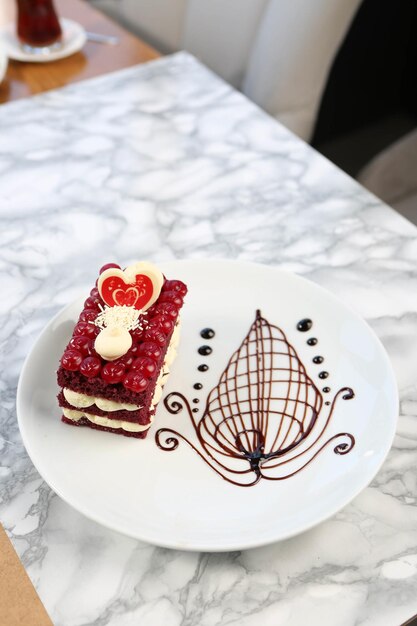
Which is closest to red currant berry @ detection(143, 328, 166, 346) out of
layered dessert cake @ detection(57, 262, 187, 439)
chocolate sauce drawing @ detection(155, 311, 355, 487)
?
layered dessert cake @ detection(57, 262, 187, 439)

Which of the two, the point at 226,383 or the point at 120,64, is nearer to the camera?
the point at 226,383


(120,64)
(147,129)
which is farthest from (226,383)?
(120,64)

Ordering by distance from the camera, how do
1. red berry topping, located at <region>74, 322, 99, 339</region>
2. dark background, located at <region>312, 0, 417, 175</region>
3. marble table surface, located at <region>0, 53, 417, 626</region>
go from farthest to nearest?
dark background, located at <region>312, 0, 417, 175</region> < red berry topping, located at <region>74, 322, 99, 339</region> < marble table surface, located at <region>0, 53, 417, 626</region>

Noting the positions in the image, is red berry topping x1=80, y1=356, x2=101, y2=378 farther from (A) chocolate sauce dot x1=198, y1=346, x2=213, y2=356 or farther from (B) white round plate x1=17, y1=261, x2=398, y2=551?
(A) chocolate sauce dot x1=198, y1=346, x2=213, y2=356

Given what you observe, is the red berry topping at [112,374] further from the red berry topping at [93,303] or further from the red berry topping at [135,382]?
the red berry topping at [93,303]

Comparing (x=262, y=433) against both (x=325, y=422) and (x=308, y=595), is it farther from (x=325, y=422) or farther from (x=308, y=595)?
(x=308, y=595)

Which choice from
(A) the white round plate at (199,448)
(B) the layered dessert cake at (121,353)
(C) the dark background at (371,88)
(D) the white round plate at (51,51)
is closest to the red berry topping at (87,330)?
(B) the layered dessert cake at (121,353)
